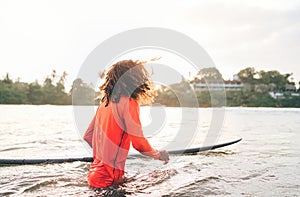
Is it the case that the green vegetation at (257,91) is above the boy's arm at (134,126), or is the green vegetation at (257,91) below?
above

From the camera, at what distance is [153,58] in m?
2.47

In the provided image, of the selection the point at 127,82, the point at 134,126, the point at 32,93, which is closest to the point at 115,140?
the point at 134,126

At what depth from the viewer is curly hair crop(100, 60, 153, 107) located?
2461 millimetres

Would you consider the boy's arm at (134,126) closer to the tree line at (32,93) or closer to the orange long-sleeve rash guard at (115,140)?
the orange long-sleeve rash guard at (115,140)

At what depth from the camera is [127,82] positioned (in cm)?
247

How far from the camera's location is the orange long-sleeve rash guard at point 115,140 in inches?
95.6

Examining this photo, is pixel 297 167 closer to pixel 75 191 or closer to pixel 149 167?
pixel 149 167

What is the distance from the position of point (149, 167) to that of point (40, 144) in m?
2.94

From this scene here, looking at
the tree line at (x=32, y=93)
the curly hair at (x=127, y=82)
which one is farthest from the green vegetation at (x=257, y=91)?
the curly hair at (x=127, y=82)

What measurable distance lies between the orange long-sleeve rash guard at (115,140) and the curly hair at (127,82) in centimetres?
6

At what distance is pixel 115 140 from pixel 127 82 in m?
0.49

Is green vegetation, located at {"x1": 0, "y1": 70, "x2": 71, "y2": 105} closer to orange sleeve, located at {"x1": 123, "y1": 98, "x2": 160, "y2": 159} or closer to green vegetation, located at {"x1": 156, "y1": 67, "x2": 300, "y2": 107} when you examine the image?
green vegetation, located at {"x1": 156, "y1": 67, "x2": 300, "y2": 107}

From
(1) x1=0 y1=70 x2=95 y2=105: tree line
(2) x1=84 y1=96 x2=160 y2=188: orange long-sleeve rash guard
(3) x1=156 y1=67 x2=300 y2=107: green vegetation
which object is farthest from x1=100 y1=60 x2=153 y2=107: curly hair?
(1) x1=0 y1=70 x2=95 y2=105: tree line

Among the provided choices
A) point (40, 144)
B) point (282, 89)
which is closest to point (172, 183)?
point (40, 144)
